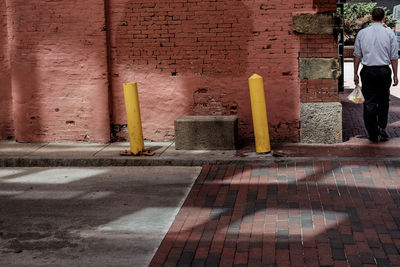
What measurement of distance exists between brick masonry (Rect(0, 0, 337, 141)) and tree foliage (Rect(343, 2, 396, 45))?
21.5 meters

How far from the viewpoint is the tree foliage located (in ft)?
99.3

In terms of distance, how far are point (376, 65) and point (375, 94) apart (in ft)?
1.39

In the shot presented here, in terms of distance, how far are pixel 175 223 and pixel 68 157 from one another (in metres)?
3.19

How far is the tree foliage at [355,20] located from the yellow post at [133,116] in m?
22.8

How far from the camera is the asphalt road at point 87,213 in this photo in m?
5.26

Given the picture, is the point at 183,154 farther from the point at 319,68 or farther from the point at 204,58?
the point at 319,68

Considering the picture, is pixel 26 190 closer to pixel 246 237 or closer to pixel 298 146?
pixel 246 237

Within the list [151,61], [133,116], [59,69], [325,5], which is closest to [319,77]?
[325,5]

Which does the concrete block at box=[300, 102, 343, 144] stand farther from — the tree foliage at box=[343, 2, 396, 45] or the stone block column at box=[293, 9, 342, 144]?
the tree foliage at box=[343, 2, 396, 45]

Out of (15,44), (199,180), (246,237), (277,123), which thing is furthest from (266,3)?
(246,237)

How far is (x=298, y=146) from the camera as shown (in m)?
9.11

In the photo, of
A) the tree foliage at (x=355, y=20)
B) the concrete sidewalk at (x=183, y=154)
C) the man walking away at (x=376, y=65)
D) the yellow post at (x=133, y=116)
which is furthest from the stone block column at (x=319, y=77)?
the tree foliage at (x=355, y=20)

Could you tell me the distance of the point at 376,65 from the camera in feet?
29.1

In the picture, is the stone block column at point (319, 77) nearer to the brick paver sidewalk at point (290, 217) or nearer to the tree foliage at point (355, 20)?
the brick paver sidewalk at point (290, 217)
